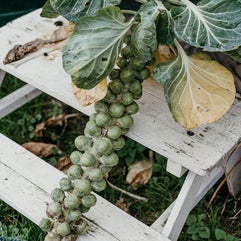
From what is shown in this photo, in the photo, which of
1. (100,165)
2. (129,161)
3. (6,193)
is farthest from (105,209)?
(129,161)

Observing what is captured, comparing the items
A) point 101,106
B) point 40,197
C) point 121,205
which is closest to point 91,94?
point 101,106

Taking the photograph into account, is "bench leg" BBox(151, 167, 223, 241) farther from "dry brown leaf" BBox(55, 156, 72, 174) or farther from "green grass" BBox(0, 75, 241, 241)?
"dry brown leaf" BBox(55, 156, 72, 174)

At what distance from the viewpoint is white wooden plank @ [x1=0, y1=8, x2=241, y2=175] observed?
61.3 inches

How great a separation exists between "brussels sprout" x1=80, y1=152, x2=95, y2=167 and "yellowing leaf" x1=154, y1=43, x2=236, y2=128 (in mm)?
238

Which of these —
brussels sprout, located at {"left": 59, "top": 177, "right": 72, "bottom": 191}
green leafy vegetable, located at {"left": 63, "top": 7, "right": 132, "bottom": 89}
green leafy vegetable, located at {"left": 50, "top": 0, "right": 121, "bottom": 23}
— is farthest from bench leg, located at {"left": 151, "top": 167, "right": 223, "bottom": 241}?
green leafy vegetable, located at {"left": 50, "top": 0, "right": 121, "bottom": 23}

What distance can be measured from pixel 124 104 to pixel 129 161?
1.97 ft

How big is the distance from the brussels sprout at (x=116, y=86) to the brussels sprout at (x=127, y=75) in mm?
14

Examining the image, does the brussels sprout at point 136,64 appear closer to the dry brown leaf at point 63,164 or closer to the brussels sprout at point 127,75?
the brussels sprout at point 127,75

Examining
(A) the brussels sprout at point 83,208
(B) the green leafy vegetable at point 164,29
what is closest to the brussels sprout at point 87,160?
(A) the brussels sprout at point 83,208

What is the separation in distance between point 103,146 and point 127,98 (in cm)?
15

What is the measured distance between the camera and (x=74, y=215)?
151cm

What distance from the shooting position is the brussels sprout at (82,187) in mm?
1492

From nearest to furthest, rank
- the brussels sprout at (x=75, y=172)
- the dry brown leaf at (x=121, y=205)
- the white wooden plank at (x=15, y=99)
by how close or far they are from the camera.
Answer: the brussels sprout at (x=75, y=172) < the dry brown leaf at (x=121, y=205) < the white wooden plank at (x=15, y=99)

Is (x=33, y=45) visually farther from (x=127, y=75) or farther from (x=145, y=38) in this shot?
(x=145, y=38)
